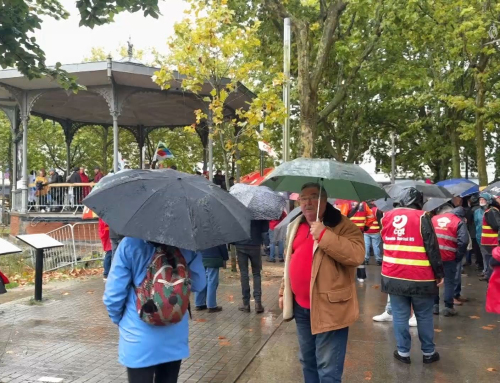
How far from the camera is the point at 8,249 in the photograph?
5.74 meters

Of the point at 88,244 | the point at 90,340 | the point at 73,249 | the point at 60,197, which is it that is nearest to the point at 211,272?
the point at 90,340

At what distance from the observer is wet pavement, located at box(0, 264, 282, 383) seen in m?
5.08

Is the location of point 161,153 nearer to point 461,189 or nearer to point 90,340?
point 461,189

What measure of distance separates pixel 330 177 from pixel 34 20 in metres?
4.30

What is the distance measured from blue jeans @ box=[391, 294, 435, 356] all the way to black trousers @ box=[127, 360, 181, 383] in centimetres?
283

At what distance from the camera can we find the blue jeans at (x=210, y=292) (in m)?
7.52

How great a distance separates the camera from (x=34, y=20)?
5977 millimetres

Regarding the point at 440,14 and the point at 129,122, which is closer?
the point at 440,14

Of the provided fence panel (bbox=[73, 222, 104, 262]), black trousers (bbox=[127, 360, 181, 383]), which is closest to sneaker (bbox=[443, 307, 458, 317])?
black trousers (bbox=[127, 360, 181, 383])

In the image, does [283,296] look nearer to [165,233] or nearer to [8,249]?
[165,233]

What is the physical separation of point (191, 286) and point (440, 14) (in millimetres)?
14424

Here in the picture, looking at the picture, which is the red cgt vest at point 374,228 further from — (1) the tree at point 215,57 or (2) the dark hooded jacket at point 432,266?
(2) the dark hooded jacket at point 432,266

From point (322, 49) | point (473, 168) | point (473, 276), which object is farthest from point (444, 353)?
point (473, 168)

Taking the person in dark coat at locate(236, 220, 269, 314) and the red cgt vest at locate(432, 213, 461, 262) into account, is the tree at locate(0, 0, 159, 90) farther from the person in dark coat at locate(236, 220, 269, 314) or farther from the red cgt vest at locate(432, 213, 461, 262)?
the red cgt vest at locate(432, 213, 461, 262)
